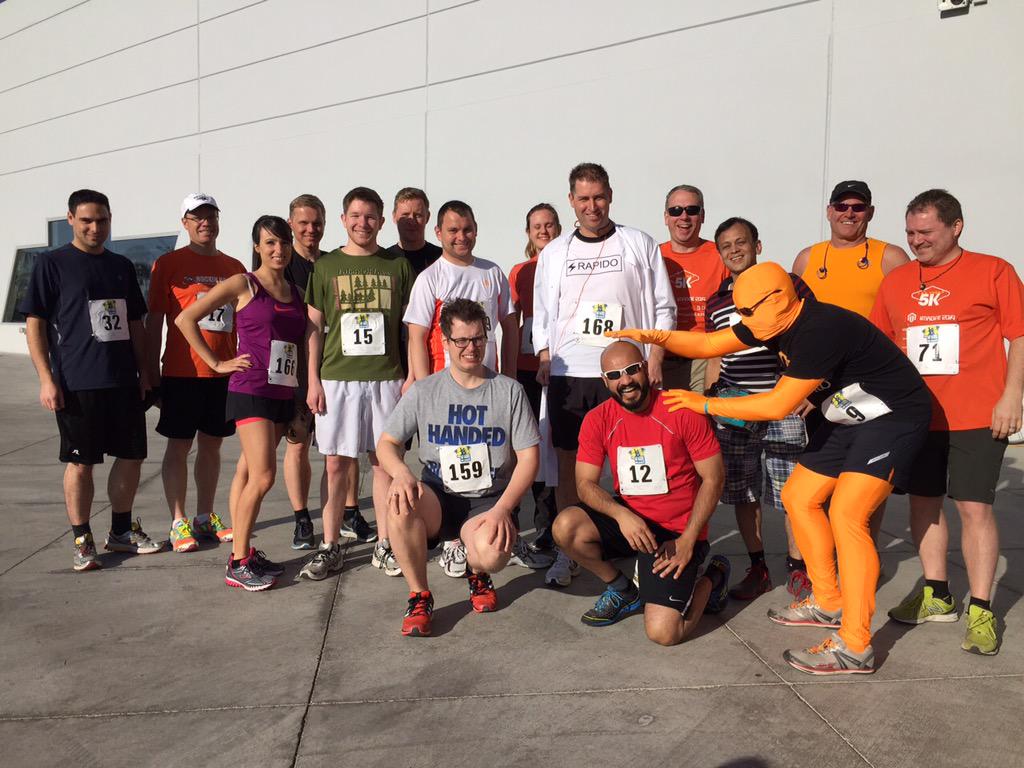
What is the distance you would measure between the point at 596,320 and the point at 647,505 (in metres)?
0.96

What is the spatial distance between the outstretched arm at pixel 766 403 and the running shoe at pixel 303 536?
2.50 meters

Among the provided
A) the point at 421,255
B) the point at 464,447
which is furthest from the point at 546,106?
the point at 464,447

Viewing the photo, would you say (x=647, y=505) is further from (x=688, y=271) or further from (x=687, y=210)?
(x=687, y=210)

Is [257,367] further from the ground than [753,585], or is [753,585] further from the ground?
[257,367]

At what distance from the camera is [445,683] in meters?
2.87

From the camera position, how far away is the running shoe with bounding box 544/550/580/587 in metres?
3.95

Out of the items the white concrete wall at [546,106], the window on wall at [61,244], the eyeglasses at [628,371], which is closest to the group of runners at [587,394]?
the eyeglasses at [628,371]

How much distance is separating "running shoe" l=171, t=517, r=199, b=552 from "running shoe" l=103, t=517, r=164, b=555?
0.29 ft

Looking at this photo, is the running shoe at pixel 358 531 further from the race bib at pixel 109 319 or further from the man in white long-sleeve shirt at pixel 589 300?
the race bib at pixel 109 319

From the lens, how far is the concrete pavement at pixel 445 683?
95.2 inches

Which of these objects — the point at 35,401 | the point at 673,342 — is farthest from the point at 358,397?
the point at 35,401

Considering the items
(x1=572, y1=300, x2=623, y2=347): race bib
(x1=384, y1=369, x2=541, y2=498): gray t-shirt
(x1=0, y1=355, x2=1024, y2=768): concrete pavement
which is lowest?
(x1=0, y1=355, x2=1024, y2=768): concrete pavement

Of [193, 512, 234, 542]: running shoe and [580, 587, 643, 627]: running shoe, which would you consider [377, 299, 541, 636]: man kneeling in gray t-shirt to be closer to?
[580, 587, 643, 627]: running shoe

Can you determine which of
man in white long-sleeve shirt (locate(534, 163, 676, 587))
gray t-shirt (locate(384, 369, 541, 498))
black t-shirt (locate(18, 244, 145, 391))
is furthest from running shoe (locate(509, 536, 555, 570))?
black t-shirt (locate(18, 244, 145, 391))
